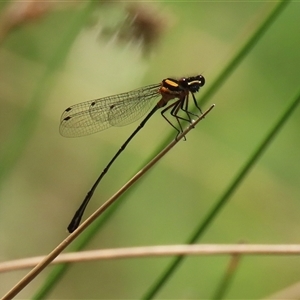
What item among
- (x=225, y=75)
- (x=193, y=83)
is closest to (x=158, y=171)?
(x=193, y=83)

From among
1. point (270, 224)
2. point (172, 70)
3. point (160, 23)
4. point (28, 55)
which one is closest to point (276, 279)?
point (270, 224)

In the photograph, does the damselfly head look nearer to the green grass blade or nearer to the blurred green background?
the green grass blade

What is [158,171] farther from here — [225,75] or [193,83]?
[225,75]

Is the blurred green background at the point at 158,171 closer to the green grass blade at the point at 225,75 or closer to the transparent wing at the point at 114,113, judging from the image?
the transparent wing at the point at 114,113

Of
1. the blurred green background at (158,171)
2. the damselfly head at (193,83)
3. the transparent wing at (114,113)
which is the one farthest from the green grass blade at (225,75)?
the blurred green background at (158,171)

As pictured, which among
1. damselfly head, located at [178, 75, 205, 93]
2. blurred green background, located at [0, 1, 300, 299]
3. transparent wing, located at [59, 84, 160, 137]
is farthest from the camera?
blurred green background, located at [0, 1, 300, 299]

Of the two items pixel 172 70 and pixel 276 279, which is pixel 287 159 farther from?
pixel 172 70

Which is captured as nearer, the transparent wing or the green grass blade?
the green grass blade

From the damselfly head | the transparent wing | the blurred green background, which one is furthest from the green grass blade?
the blurred green background

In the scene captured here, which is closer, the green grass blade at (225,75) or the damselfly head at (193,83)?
the green grass blade at (225,75)
